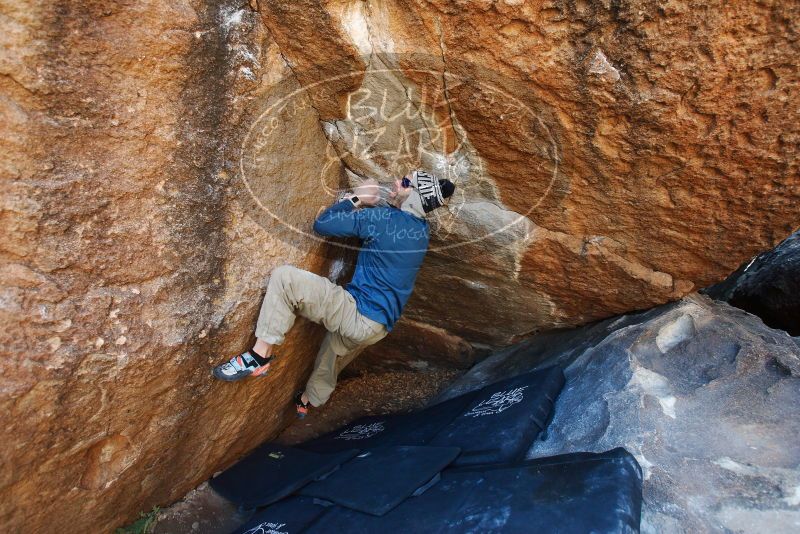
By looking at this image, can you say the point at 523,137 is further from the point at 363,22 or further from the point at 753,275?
the point at 753,275

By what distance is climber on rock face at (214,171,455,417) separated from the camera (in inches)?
105

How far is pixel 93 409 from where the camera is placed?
88.0 inches

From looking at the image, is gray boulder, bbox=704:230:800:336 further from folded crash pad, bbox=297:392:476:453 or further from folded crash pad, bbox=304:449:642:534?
folded crash pad, bbox=304:449:642:534

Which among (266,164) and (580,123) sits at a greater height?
(266,164)

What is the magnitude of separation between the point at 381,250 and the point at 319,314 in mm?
434

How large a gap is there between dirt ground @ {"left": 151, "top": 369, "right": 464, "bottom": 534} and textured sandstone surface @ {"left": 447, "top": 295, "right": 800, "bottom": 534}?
1134mm

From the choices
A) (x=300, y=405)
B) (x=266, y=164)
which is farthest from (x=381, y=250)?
(x=300, y=405)

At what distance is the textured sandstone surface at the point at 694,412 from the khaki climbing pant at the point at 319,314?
3.39ft

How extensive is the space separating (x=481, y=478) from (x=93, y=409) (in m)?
1.53

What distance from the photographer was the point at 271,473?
3.11 metres

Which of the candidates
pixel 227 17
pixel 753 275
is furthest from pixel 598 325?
pixel 227 17

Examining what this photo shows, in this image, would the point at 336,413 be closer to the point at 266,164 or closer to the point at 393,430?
the point at 393,430

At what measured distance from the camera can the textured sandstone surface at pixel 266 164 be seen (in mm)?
2006

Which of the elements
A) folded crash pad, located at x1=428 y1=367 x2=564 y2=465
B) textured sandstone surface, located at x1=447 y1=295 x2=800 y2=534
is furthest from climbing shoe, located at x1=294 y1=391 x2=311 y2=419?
textured sandstone surface, located at x1=447 y1=295 x2=800 y2=534
